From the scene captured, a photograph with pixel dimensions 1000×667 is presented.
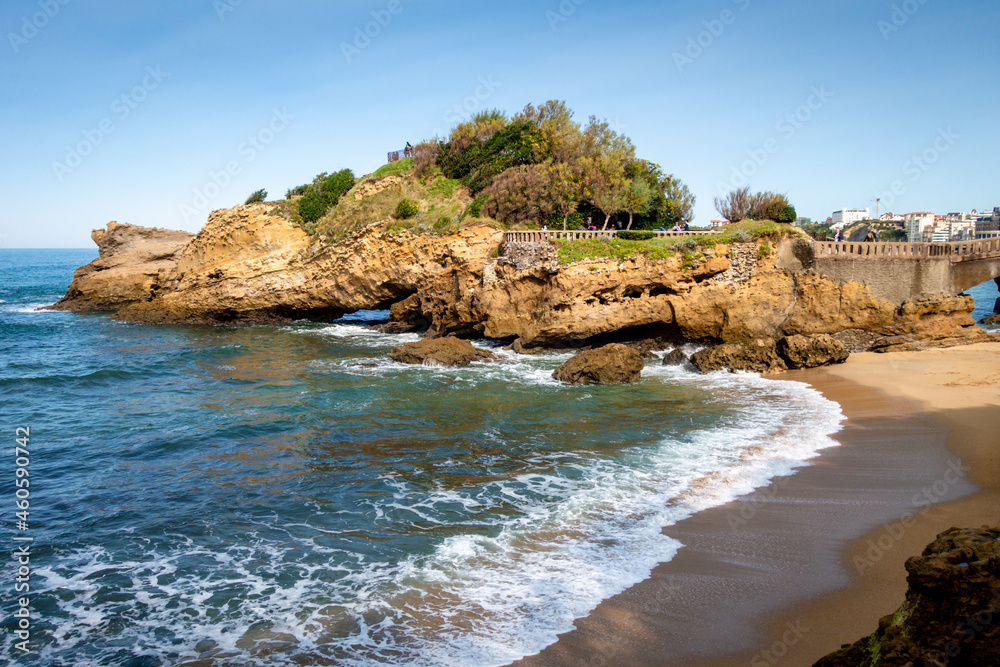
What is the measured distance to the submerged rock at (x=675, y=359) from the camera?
2322 centimetres

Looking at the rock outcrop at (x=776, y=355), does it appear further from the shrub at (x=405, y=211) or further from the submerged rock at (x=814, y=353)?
the shrub at (x=405, y=211)

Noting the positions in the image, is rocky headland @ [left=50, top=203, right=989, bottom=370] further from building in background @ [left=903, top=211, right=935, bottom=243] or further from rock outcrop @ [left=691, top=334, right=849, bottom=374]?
building in background @ [left=903, top=211, right=935, bottom=243]

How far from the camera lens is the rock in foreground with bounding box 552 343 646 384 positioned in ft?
67.5

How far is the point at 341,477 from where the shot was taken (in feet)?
41.1

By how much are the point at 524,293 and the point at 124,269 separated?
107 ft

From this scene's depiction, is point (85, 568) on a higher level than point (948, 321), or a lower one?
lower

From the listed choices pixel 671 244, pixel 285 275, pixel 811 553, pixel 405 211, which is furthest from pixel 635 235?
pixel 811 553

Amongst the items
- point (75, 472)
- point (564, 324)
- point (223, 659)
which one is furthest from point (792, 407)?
point (75, 472)

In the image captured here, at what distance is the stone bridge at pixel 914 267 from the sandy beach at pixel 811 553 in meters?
9.54

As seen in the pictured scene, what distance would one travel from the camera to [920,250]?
77.7ft

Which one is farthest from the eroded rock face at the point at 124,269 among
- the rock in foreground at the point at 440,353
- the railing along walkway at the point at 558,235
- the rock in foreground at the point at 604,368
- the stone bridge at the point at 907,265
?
the stone bridge at the point at 907,265

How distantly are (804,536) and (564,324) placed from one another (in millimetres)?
16931

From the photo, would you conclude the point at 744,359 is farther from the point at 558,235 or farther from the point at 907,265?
the point at 558,235

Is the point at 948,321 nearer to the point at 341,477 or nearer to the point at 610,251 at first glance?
the point at 610,251
